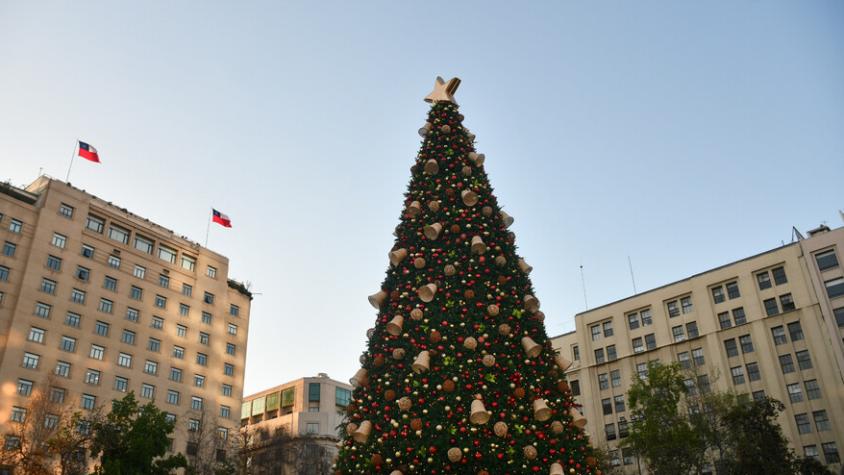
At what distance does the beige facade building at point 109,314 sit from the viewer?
173 feet

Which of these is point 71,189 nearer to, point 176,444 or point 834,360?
point 176,444

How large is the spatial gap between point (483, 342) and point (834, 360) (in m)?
45.6

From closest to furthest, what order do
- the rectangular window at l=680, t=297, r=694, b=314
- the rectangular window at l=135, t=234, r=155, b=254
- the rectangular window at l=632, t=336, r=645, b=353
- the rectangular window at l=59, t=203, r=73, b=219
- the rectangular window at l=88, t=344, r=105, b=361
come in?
the rectangular window at l=88, t=344, r=105, b=361 → the rectangular window at l=680, t=297, r=694, b=314 → the rectangular window at l=59, t=203, r=73, b=219 → the rectangular window at l=632, t=336, r=645, b=353 → the rectangular window at l=135, t=234, r=155, b=254

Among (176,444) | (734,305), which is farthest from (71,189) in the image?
(734,305)

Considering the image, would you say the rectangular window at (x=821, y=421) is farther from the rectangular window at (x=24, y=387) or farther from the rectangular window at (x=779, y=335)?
the rectangular window at (x=24, y=387)

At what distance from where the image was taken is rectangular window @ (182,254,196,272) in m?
68.8

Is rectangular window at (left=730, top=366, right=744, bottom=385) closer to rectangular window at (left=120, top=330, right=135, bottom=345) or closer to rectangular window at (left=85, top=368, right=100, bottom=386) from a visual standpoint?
rectangular window at (left=120, top=330, right=135, bottom=345)

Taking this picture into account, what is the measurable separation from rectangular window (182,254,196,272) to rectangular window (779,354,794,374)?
56.0m

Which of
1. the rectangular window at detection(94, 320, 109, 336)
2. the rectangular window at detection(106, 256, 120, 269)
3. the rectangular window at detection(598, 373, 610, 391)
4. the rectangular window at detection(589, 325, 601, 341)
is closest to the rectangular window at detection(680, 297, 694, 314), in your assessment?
the rectangular window at detection(589, 325, 601, 341)

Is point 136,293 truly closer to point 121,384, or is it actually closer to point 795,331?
point 121,384

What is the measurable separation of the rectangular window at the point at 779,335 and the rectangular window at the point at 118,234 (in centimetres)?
5885

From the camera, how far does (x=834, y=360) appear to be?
49094 millimetres

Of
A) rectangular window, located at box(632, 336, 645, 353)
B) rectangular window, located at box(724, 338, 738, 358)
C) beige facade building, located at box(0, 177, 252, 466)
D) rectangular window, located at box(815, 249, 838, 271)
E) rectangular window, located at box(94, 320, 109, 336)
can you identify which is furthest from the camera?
rectangular window, located at box(632, 336, 645, 353)

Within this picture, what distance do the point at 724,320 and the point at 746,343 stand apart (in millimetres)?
2703
